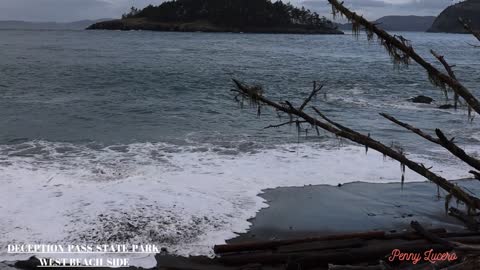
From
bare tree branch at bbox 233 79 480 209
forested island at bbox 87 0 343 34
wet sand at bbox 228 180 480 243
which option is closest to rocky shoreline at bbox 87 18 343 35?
forested island at bbox 87 0 343 34

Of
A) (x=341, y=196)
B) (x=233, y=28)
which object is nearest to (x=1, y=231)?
(x=341, y=196)

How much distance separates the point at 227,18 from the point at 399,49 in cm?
14926

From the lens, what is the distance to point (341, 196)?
337 inches

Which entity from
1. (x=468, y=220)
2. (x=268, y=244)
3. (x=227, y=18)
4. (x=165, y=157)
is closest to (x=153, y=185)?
(x=165, y=157)

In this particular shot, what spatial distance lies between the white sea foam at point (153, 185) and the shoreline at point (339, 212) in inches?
10.5

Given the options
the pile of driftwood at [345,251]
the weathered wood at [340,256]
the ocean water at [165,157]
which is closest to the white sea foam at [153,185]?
the ocean water at [165,157]

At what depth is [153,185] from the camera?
28.9 feet

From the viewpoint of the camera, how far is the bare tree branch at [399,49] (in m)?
3.07

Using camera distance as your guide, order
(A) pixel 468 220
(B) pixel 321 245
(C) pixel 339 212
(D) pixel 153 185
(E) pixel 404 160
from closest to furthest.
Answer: (E) pixel 404 160 < (A) pixel 468 220 < (B) pixel 321 245 < (C) pixel 339 212 < (D) pixel 153 185

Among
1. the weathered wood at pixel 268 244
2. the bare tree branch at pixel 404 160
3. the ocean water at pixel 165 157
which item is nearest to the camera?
the bare tree branch at pixel 404 160

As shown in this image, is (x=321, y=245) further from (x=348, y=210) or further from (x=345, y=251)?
(x=348, y=210)

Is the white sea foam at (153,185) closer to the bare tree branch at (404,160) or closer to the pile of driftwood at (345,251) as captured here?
the pile of driftwood at (345,251)

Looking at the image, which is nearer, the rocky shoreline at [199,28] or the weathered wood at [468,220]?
the weathered wood at [468,220]

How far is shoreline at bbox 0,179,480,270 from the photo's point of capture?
266 inches
